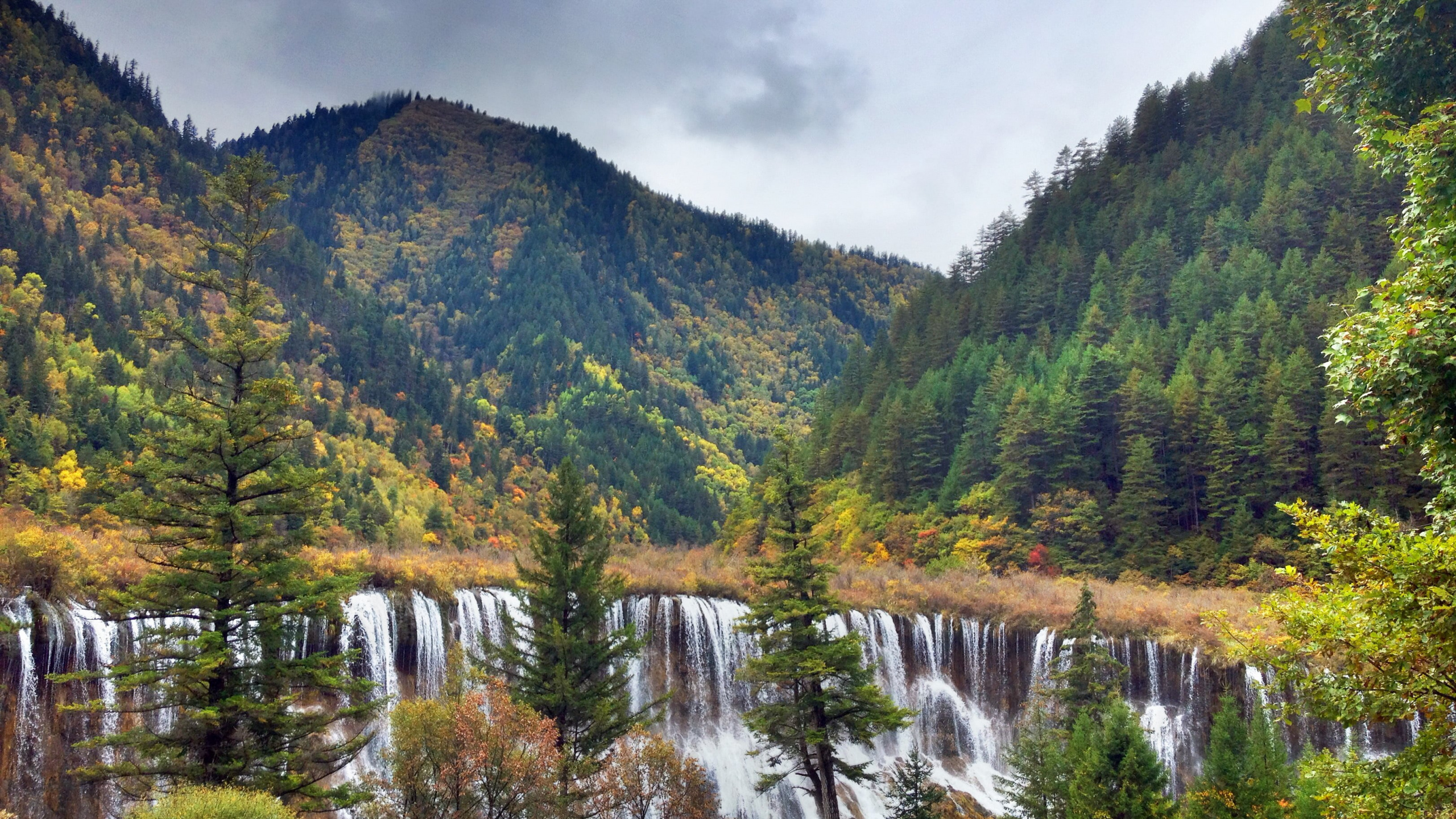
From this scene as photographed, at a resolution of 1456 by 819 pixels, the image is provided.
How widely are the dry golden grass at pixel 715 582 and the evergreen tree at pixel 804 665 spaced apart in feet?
32.3

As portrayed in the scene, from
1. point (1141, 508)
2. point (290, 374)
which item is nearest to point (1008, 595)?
point (1141, 508)

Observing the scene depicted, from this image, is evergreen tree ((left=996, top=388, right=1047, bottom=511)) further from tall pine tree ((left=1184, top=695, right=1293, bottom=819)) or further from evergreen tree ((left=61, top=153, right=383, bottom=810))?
evergreen tree ((left=61, top=153, right=383, bottom=810))

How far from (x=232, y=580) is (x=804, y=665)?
15.8 meters

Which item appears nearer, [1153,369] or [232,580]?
[232,580]

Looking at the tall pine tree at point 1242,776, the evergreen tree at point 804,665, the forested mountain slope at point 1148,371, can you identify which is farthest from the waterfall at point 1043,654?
the evergreen tree at point 804,665

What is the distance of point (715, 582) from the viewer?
2124 inches

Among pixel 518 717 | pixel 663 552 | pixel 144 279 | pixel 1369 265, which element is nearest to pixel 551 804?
pixel 518 717

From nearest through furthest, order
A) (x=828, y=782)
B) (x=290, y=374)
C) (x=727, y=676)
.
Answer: (x=828, y=782), (x=727, y=676), (x=290, y=374)

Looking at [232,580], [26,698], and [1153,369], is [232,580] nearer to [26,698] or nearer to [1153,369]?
[26,698]

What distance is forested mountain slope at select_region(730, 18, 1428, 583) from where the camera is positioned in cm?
5972

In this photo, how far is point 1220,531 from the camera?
199ft

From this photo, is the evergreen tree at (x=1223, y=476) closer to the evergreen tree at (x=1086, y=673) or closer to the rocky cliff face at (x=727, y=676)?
the rocky cliff face at (x=727, y=676)

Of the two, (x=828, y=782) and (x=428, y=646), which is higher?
(x=428, y=646)

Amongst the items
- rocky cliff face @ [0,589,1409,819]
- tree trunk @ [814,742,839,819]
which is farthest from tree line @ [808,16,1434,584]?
tree trunk @ [814,742,839,819]
